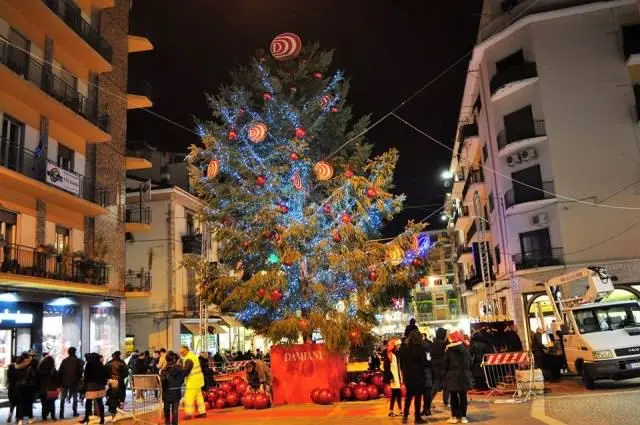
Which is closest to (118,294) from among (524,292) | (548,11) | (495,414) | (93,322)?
(93,322)

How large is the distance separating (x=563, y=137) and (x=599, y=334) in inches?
738

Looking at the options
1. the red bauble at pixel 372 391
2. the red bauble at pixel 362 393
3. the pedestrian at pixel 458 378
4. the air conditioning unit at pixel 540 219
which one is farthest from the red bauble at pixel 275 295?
the air conditioning unit at pixel 540 219

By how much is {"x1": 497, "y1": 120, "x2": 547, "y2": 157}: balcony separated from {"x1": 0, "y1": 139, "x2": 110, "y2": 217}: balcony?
22.2 metres

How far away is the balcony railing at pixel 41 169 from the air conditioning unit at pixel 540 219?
2315 cm

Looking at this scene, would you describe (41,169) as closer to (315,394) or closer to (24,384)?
(24,384)

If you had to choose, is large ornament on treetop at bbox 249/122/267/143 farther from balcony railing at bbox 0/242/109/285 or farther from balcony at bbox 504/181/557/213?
balcony at bbox 504/181/557/213

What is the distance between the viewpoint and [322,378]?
16391 mm

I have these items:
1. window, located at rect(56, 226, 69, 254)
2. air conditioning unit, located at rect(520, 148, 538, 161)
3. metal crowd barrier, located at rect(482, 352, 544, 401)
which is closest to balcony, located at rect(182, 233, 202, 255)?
window, located at rect(56, 226, 69, 254)

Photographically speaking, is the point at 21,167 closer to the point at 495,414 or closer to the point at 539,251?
the point at 495,414

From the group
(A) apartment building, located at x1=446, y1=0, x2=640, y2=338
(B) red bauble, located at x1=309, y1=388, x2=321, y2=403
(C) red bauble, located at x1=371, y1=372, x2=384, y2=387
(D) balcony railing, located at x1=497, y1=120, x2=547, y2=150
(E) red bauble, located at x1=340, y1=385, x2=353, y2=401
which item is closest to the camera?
(B) red bauble, located at x1=309, y1=388, x2=321, y2=403

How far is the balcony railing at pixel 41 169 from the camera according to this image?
20062 mm

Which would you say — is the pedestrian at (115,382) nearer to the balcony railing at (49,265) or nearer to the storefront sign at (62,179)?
the balcony railing at (49,265)

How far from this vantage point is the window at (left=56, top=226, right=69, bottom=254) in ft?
77.3


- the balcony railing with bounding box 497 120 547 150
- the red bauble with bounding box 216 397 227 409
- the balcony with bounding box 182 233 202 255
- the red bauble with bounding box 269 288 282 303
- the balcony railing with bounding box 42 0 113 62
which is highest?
the balcony railing with bounding box 42 0 113 62
